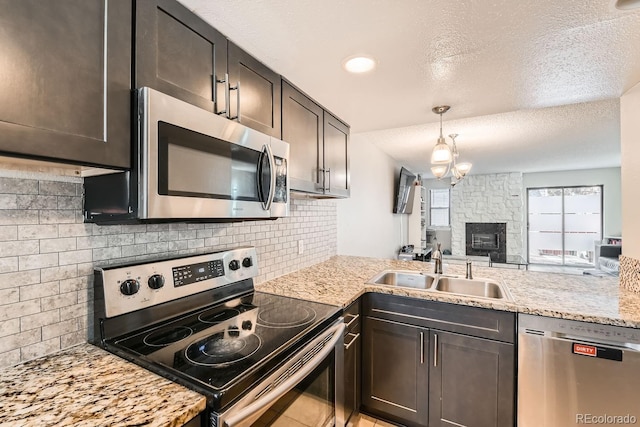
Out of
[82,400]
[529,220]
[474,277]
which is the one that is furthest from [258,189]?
[529,220]

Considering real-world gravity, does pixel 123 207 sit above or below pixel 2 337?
above

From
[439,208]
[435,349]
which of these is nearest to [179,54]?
[435,349]

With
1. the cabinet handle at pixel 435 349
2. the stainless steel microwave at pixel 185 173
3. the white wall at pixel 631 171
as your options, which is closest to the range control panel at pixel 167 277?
the stainless steel microwave at pixel 185 173

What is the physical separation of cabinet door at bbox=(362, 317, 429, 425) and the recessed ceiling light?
1.47m

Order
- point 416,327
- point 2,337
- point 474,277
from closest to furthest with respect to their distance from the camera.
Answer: point 2,337 → point 416,327 → point 474,277

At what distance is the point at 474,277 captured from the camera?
2.09m

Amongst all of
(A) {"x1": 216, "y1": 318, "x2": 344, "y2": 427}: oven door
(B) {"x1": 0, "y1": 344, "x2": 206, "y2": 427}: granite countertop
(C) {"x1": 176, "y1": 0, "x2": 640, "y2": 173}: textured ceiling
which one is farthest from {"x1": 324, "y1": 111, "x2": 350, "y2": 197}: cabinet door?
(B) {"x1": 0, "y1": 344, "x2": 206, "y2": 427}: granite countertop

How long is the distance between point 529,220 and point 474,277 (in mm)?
6946

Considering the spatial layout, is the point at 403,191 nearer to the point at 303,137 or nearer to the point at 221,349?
the point at 303,137

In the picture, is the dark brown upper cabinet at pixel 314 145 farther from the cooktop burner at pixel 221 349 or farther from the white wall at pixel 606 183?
the white wall at pixel 606 183

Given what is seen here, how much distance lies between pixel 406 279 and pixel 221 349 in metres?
1.56

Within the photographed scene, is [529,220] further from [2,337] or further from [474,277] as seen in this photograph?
[2,337]

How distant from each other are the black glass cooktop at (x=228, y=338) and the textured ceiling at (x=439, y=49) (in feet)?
4.05

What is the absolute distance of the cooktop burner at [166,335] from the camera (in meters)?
1.07
